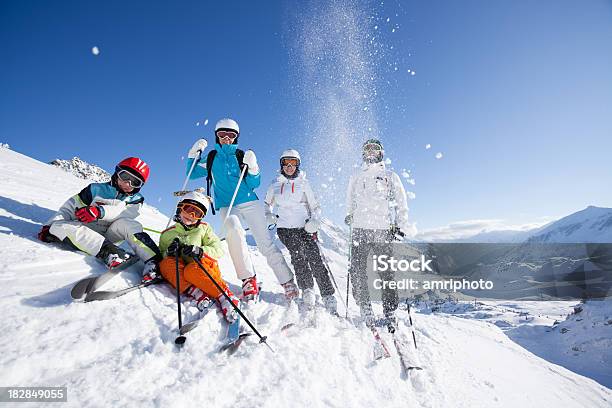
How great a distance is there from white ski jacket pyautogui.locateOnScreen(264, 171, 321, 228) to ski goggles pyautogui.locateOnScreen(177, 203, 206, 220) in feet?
5.82

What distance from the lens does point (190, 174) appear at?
5.97 m

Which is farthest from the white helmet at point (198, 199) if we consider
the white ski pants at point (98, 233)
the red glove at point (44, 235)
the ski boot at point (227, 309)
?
the red glove at point (44, 235)

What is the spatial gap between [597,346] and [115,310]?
174ft

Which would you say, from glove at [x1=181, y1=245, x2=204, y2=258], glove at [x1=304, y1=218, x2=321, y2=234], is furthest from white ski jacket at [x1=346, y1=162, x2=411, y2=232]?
glove at [x1=181, y1=245, x2=204, y2=258]

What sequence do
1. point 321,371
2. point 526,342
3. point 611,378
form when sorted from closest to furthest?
point 321,371 → point 611,378 → point 526,342

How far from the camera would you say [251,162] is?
18.1ft

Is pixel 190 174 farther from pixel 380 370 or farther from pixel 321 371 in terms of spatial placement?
pixel 380 370

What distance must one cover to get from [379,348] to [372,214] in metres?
2.49

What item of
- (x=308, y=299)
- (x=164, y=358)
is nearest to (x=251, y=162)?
(x=308, y=299)

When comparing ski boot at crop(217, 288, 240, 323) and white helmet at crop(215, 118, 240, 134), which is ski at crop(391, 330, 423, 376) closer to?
ski boot at crop(217, 288, 240, 323)

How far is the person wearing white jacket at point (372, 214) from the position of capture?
5762 millimetres

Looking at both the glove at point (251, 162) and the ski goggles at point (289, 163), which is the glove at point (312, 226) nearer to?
the ski goggles at point (289, 163)

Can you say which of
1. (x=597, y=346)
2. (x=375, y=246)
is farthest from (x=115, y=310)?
(x=597, y=346)

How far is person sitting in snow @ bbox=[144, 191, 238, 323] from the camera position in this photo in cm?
390
